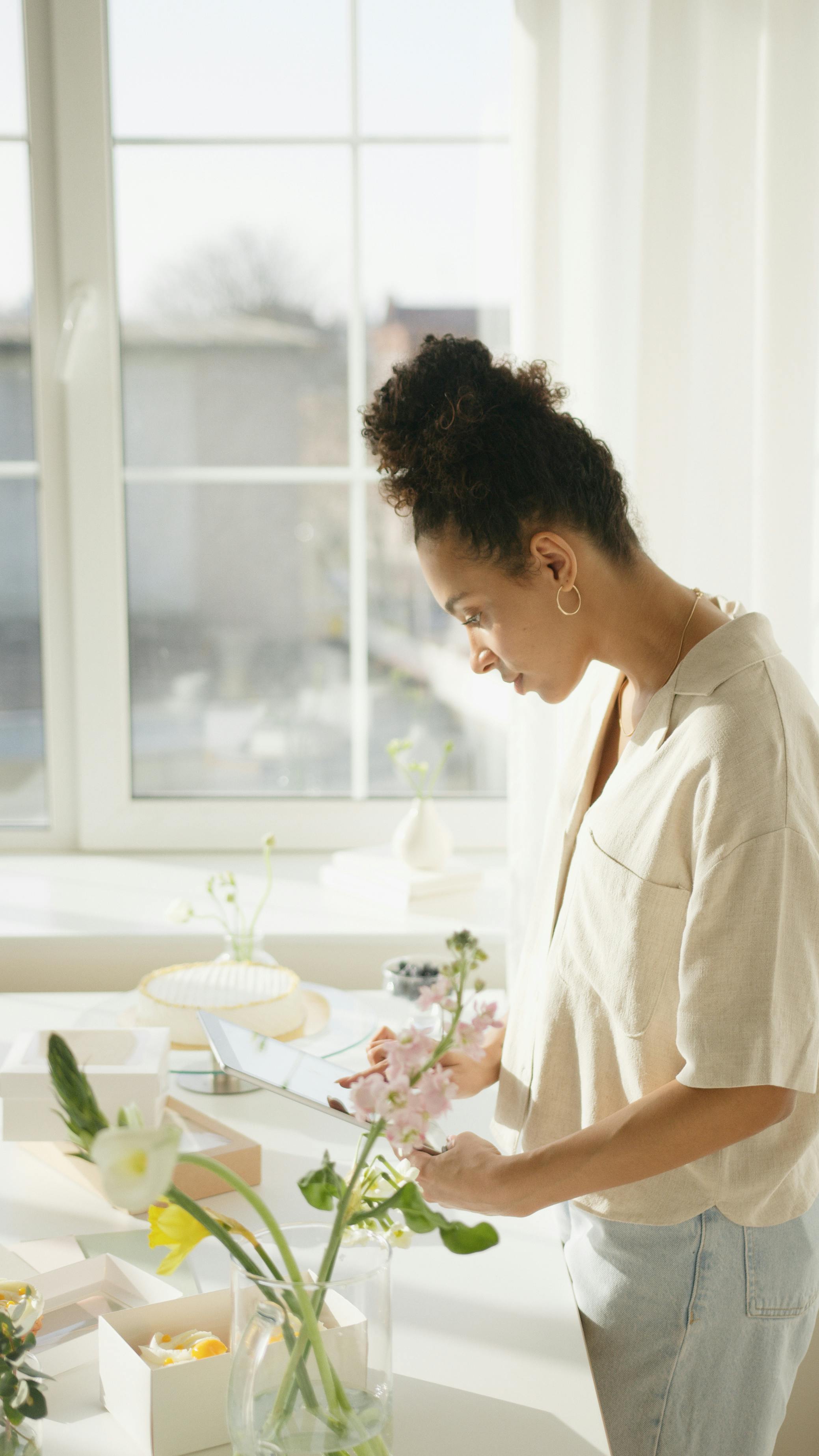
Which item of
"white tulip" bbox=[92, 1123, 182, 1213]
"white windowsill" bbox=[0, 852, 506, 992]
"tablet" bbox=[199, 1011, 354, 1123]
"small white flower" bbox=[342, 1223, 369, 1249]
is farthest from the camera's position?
"white windowsill" bbox=[0, 852, 506, 992]

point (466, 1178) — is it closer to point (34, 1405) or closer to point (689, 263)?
point (34, 1405)

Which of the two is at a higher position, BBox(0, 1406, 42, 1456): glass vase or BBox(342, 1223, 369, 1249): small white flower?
BBox(342, 1223, 369, 1249): small white flower

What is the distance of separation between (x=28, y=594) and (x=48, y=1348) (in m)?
1.67

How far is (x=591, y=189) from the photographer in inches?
70.7

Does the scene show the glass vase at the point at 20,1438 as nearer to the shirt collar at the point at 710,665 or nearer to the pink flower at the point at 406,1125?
the pink flower at the point at 406,1125

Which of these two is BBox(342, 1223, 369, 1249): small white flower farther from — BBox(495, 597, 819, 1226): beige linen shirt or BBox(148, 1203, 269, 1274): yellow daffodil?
BBox(495, 597, 819, 1226): beige linen shirt

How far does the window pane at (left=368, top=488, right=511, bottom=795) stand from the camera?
2293 millimetres

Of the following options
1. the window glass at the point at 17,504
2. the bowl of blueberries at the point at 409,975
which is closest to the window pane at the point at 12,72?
the window glass at the point at 17,504

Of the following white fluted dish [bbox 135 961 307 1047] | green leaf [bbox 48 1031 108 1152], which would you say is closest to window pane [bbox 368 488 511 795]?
white fluted dish [bbox 135 961 307 1047]

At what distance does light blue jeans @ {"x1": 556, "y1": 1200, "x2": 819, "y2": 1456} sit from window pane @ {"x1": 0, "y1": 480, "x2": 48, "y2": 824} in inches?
65.5

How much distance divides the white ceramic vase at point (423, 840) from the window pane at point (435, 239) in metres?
0.83

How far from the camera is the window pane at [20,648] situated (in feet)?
7.57

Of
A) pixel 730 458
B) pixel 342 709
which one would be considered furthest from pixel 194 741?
pixel 730 458

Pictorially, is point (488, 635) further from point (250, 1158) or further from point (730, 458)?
point (730, 458)
